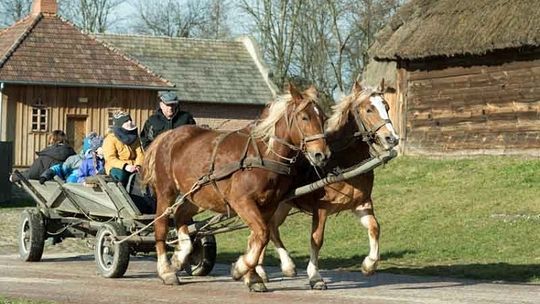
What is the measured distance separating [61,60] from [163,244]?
2996 centimetres

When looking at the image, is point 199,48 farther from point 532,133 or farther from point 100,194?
point 100,194

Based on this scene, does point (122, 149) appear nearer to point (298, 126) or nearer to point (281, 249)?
point (281, 249)

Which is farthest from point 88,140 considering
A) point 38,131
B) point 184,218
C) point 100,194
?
point 38,131

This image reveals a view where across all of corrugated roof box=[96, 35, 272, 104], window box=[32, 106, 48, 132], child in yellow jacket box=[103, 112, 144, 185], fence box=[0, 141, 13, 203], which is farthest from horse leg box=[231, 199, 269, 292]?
corrugated roof box=[96, 35, 272, 104]

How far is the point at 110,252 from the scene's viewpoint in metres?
14.1

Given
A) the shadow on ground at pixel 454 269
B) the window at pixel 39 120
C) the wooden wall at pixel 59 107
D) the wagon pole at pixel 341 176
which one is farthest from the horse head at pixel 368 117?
the window at pixel 39 120

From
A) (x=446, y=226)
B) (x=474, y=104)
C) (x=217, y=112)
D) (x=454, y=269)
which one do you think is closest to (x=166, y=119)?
(x=454, y=269)

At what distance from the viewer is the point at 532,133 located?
2691 cm

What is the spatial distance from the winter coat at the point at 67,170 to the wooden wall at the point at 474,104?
43.1 feet

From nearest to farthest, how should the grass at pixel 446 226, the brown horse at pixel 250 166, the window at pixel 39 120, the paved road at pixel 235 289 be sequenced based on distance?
the paved road at pixel 235 289
the brown horse at pixel 250 166
the grass at pixel 446 226
the window at pixel 39 120

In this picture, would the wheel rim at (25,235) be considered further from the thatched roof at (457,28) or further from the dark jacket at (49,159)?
the thatched roof at (457,28)

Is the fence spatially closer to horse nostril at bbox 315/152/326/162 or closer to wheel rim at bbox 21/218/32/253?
wheel rim at bbox 21/218/32/253

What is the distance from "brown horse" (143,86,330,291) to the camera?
1209cm

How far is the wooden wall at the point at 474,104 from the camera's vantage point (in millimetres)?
27141
